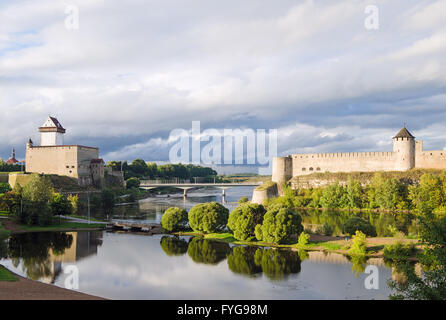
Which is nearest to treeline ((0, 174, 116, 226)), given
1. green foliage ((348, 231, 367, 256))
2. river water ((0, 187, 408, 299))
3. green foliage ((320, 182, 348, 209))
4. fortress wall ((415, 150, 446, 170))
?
river water ((0, 187, 408, 299))

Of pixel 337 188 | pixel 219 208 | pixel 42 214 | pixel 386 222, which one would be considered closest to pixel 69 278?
pixel 219 208

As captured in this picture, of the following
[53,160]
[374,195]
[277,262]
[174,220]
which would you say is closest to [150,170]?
[53,160]

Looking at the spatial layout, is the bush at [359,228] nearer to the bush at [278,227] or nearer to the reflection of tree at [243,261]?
the bush at [278,227]

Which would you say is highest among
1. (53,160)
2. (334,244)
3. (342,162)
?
(53,160)

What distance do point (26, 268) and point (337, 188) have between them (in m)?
45.3

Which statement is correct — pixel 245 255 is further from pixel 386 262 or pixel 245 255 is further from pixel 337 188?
pixel 337 188

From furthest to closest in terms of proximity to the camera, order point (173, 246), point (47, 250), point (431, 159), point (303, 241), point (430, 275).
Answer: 1. point (431, 159)
2. point (173, 246)
3. point (47, 250)
4. point (303, 241)
5. point (430, 275)

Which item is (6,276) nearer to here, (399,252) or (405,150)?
(399,252)

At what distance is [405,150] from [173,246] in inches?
1736

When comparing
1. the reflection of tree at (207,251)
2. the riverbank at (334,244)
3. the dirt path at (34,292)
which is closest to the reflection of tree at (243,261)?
the reflection of tree at (207,251)

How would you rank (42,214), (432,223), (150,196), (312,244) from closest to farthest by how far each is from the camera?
1. (432,223)
2. (312,244)
3. (42,214)
4. (150,196)

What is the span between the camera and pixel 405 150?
59.9 m

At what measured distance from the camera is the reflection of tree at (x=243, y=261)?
24011mm

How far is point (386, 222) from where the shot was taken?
42.0m
